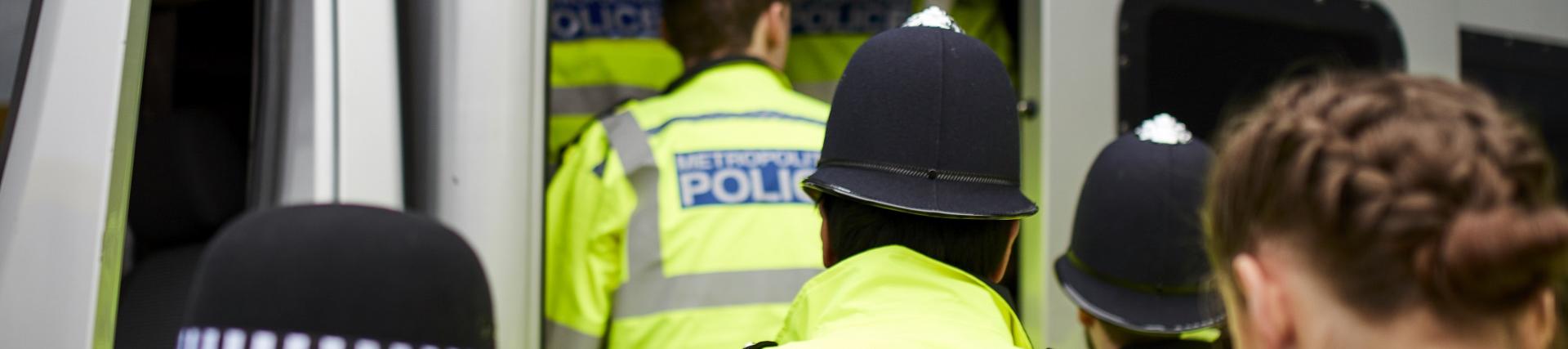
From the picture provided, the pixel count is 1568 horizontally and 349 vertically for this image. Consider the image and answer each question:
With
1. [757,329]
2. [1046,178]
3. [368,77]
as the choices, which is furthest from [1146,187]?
[368,77]

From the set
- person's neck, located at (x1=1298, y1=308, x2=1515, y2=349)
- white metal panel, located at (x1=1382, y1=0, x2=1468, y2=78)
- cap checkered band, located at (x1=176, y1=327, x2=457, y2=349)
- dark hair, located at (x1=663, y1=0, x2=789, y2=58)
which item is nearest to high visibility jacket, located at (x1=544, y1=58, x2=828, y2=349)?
dark hair, located at (x1=663, y1=0, x2=789, y2=58)

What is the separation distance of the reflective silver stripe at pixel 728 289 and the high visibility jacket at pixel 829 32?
93 centimetres

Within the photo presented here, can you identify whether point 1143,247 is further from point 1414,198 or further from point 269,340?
point 269,340

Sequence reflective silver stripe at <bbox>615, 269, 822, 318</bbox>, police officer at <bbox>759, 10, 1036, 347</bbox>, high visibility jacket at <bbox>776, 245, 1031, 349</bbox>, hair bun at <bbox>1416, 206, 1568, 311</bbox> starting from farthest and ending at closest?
1. reflective silver stripe at <bbox>615, 269, 822, 318</bbox>
2. police officer at <bbox>759, 10, 1036, 347</bbox>
3. high visibility jacket at <bbox>776, 245, 1031, 349</bbox>
4. hair bun at <bbox>1416, 206, 1568, 311</bbox>

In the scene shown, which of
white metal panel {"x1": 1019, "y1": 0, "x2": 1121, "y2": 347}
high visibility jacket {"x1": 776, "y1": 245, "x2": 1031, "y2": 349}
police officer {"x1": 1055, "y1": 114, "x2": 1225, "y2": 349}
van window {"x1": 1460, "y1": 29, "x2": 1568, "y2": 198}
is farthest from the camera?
van window {"x1": 1460, "y1": 29, "x2": 1568, "y2": 198}

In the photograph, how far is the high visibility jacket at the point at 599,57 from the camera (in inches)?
122

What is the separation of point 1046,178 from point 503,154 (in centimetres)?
97

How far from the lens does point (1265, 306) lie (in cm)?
83

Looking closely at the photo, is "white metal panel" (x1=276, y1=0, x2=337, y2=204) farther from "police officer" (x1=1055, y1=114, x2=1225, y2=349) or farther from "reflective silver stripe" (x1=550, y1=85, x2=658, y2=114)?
"reflective silver stripe" (x1=550, y1=85, x2=658, y2=114)

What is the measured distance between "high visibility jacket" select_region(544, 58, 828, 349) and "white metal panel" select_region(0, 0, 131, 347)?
0.90 meters

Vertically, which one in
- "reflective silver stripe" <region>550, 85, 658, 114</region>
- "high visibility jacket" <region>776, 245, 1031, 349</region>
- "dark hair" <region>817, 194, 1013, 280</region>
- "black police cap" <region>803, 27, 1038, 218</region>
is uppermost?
"reflective silver stripe" <region>550, 85, 658, 114</region>

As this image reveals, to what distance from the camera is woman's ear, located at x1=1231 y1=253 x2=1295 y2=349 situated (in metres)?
0.82

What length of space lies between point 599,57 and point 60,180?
1668mm

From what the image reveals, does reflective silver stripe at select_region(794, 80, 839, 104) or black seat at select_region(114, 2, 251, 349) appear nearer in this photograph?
black seat at select_region(114, 2, 251, 349)
